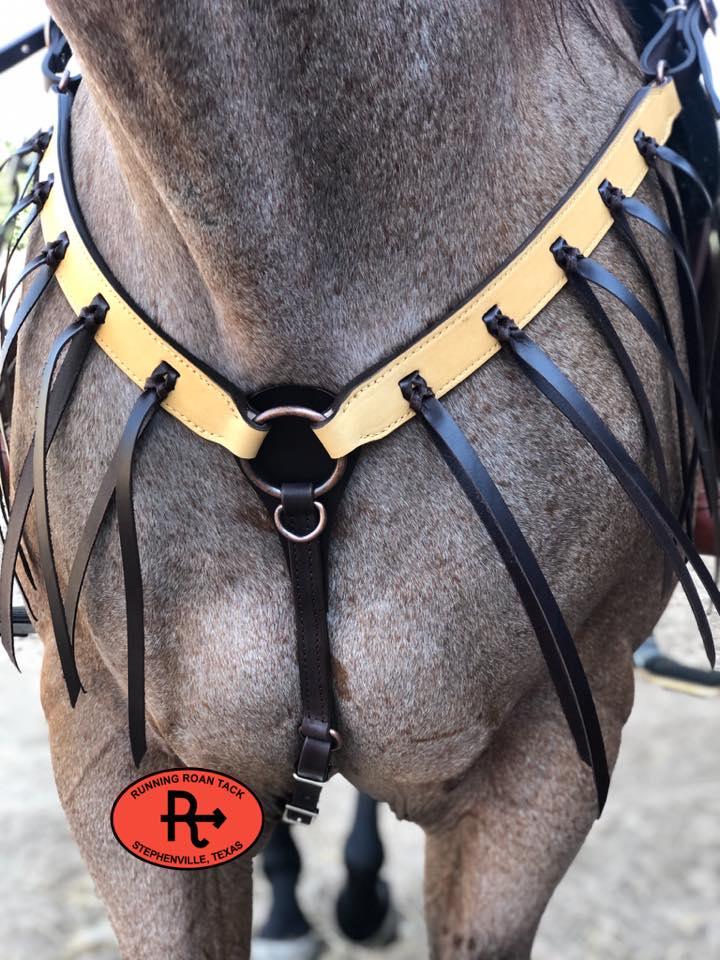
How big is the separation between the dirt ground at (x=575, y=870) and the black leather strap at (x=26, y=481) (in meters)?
0.89

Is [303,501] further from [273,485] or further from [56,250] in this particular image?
[56,250]

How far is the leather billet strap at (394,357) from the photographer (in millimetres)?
612

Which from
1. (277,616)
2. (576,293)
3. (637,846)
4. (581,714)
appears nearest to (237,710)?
(277,616)

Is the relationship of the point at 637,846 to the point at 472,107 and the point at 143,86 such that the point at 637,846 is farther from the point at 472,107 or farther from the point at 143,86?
the point at 143,86

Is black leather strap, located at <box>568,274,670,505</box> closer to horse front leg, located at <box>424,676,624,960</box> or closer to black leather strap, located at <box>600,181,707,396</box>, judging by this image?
black leather strap, located at <box>600,181,707,396</box>

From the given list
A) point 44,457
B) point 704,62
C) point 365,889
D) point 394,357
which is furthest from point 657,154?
point 365,889

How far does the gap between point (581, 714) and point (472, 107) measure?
1.32 feet

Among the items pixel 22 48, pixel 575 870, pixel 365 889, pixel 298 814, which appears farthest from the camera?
pixel 575 870

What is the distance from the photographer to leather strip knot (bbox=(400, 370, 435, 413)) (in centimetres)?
61

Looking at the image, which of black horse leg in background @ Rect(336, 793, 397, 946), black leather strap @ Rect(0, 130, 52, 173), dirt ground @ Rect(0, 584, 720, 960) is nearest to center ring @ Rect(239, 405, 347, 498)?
black leather strap @ Rect(0, 130, 52, 173)

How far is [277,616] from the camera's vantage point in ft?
2.15

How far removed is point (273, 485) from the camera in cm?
64

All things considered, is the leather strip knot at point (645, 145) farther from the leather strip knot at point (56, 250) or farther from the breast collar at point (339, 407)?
the leather strip knot at point (56, 250)

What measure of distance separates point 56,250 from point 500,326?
1.01 ft
